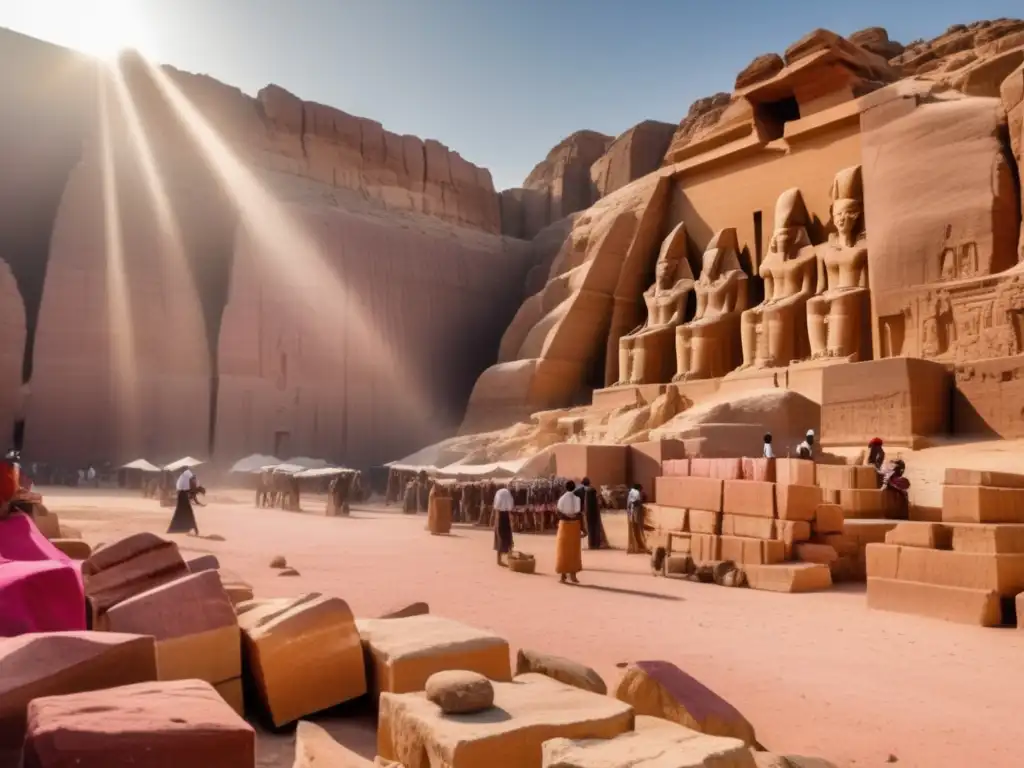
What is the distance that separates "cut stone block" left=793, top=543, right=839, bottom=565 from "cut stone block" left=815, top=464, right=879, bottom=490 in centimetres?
154

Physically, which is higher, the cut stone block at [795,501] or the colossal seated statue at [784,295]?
the colossal seated statue at [784,295]

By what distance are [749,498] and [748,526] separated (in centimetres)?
33

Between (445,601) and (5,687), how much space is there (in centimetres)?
501

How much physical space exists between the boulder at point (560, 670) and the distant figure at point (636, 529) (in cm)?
744

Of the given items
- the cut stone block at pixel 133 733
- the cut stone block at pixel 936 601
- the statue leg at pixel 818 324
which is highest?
the statue leg at pixel 818 324

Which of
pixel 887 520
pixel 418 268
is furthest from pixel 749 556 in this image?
pixel 418 268

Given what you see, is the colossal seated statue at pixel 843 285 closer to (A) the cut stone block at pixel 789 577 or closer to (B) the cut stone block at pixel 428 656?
(A) the cut stone block at pixel 789 577

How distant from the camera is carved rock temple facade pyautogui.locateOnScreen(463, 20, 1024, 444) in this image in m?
15.6

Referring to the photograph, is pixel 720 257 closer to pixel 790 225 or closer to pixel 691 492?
pixel 790 225

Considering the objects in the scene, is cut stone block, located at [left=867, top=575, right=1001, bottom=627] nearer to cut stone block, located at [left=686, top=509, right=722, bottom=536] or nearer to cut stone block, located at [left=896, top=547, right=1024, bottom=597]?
cut stone block, located at [left=896, top=547, right=1024, bottom=597]

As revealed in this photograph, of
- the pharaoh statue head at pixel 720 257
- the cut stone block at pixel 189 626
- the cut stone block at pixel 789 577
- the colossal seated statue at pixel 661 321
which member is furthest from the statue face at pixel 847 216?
the cut stone block at pixel 189 626

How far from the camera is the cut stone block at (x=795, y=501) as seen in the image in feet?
30.5

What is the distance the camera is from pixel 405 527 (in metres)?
15.3

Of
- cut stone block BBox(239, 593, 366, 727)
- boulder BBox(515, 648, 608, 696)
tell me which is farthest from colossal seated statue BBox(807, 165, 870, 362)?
cut stone block BBox(239, 593, 366, 727)
